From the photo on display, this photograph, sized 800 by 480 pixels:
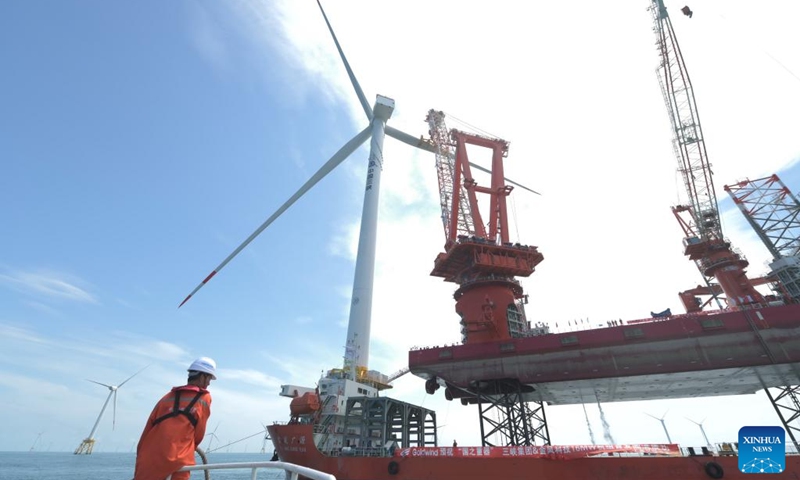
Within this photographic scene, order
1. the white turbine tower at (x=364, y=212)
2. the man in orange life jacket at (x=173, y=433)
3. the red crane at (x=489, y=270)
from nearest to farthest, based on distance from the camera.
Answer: the man in orange life jacket at (x=173, y=433) → the red crane at (x=489, y=270) → the white turbine tower at (x=364, y=212)

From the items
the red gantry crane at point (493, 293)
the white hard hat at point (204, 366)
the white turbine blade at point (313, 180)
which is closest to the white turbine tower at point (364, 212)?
the white turbine blade at point (313, 180)

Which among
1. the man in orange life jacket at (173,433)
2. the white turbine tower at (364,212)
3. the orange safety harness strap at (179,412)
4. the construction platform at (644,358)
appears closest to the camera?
the man in orange life jacket at (173,433)

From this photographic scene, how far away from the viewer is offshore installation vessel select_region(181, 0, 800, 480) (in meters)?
21.5

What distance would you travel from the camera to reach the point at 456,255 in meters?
39.0

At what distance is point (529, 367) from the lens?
30.9 m

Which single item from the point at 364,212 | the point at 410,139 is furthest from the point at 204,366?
the point at 410,139

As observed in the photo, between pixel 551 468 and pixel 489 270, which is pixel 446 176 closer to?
Result: pixel 489 270

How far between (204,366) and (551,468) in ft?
74.0

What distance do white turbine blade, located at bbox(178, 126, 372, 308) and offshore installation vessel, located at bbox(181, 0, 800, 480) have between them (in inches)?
40.3

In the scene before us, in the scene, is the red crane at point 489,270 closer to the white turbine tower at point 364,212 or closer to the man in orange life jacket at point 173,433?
the white turbine tower at point 364,212

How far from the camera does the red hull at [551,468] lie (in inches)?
758

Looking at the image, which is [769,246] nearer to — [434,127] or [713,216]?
[713,216]

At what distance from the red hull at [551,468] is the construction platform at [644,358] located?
9.48m

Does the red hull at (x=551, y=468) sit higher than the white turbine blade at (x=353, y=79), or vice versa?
the white turbine blade at (x=353, y=79)
